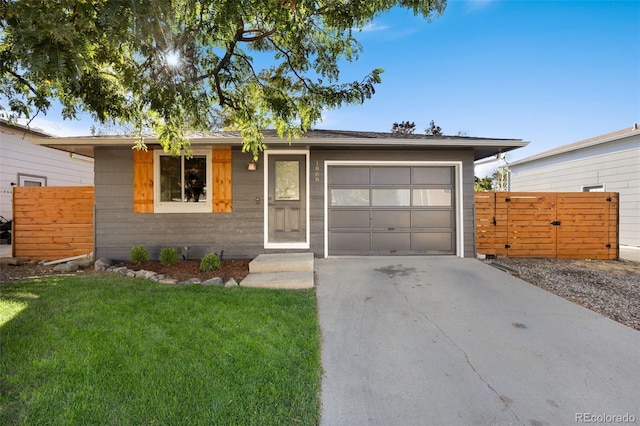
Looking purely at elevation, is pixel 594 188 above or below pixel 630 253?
above

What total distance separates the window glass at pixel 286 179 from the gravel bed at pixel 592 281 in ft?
14.9

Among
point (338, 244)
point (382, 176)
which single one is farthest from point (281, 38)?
point (338, 244)

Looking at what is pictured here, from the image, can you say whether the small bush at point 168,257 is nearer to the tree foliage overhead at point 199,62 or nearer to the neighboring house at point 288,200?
the neighboring house at point 288,200

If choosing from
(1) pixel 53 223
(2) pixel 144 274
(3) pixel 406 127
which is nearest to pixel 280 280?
(2) pixel 144 274

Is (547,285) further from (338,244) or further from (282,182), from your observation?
(282,182)

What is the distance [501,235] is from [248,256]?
5930mm

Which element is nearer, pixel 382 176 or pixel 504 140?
pixel 504 140

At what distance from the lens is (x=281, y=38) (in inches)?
154

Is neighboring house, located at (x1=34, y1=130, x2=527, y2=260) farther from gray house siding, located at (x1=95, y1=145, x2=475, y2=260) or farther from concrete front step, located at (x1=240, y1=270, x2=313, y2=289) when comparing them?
concrete front step, located at (x1=240, y1=270, x2=313, y2=289)

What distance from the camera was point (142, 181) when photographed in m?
6.18

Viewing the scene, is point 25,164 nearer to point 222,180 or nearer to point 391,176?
point 222,180

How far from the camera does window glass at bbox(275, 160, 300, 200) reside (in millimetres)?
6355

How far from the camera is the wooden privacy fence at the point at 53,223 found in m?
6.63
